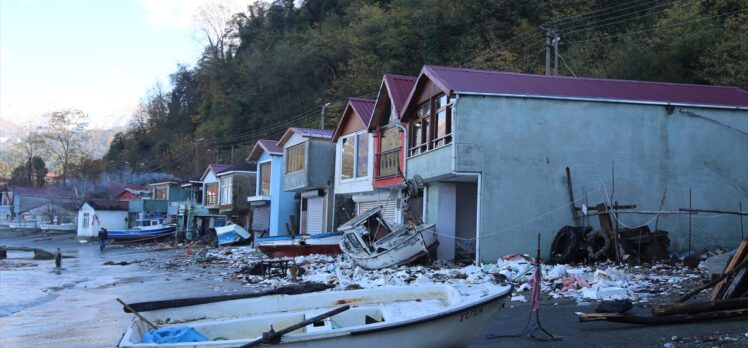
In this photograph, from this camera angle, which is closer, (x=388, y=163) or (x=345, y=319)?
(x=345, y=319)

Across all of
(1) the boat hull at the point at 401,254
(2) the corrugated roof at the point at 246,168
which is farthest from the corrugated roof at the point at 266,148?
(1) the boat hull at the point at 401,254

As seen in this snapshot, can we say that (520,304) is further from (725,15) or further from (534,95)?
(725,15)

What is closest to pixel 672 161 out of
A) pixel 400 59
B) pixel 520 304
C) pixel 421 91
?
pixel 421 91

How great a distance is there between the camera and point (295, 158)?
35.5 m

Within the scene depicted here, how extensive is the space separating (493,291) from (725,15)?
29291mm

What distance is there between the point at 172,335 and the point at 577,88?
16.8m

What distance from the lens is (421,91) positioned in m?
22.8

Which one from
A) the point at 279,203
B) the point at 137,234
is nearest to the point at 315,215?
the point at 279,203

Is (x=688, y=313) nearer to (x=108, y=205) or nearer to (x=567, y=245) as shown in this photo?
(x=567, y=245)

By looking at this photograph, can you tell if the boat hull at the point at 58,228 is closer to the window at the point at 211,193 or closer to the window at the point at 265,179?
the window at the point at 211,193

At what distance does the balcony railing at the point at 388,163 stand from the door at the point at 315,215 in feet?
26.6

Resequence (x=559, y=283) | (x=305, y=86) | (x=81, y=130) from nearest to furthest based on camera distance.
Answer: (x=559, y=283)
(x=305, y=86)
(x=81, y=130)

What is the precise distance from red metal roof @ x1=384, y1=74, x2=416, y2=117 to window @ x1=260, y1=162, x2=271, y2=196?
1842cm

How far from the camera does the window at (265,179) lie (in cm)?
4228
